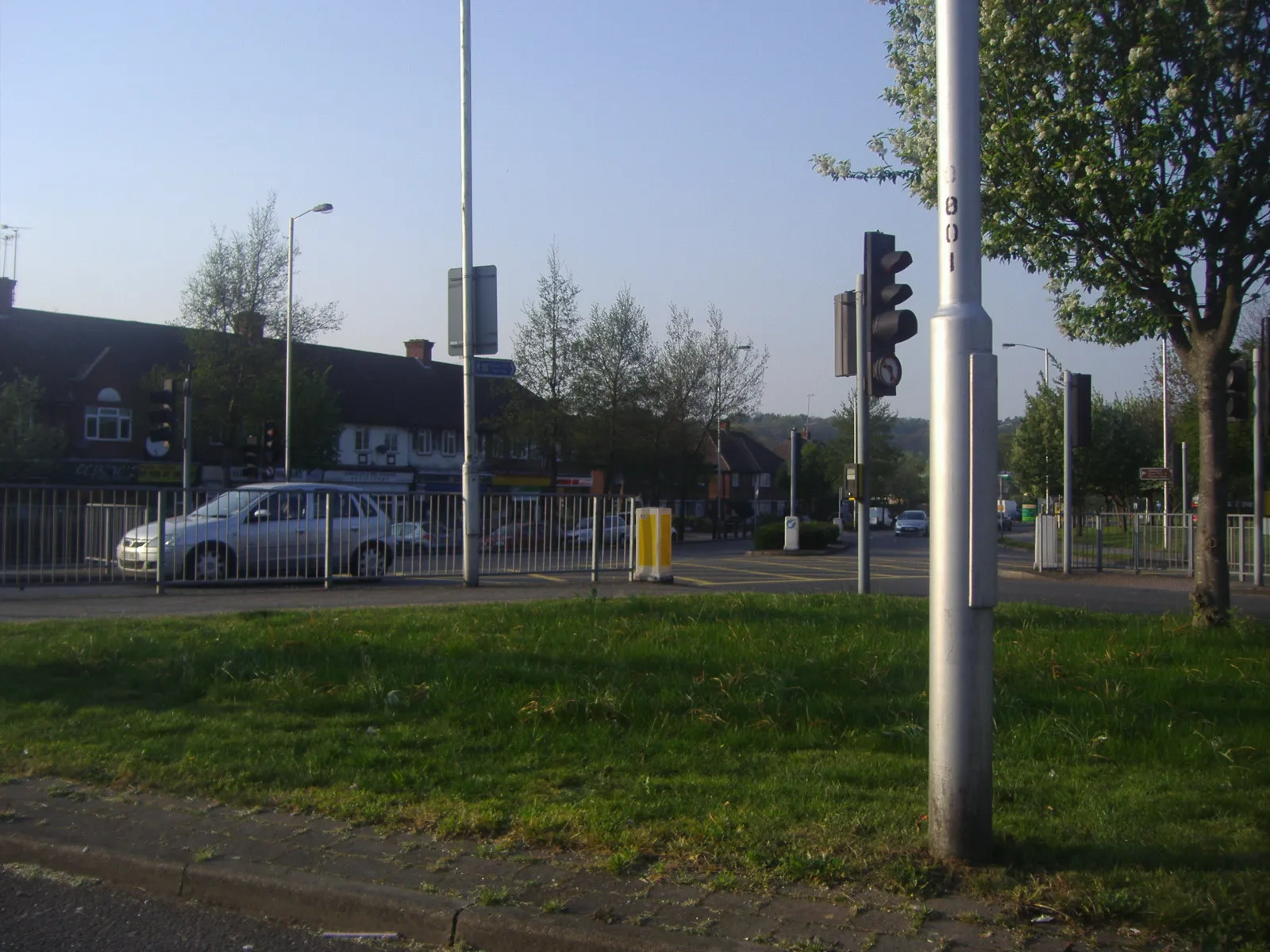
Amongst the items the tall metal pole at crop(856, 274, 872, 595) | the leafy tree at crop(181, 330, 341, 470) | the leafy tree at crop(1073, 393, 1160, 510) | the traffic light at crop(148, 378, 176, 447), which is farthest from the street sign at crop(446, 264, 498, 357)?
the leafy tree at crop(1073, 393, 1160, 510)

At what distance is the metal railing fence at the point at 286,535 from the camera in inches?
604

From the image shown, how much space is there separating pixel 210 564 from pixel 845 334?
32.3ft

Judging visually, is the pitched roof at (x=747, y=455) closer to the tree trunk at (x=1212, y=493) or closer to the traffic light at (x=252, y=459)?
the traffic light at (x=252, y=459)

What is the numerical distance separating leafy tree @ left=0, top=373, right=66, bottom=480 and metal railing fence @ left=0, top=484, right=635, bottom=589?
23.7 meters

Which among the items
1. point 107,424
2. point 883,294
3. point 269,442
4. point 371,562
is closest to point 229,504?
point 371,562

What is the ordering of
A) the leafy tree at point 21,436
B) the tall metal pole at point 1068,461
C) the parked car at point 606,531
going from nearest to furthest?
the parked car at point 606,531 < the tall metal pole at point 1068,461 < the leafy tree at point 21,436

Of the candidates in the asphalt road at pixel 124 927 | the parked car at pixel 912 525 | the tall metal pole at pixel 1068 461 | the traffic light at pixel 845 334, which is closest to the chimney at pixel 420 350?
the parked car at pixel 912 525

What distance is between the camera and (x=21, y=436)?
36594mm

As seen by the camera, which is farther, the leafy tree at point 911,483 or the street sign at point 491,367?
the leafy tree at point 911,483

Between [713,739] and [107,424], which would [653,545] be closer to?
[713,739]

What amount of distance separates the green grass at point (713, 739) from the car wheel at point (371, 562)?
22.8ft

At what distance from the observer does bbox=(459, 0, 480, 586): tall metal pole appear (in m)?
16.6

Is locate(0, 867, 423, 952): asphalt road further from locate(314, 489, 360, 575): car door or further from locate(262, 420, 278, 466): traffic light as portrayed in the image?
locate(262, 420, 278, 466): traffic light

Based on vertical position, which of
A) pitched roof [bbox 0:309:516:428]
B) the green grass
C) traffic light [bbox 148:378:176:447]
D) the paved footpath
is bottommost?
the paved footpath
